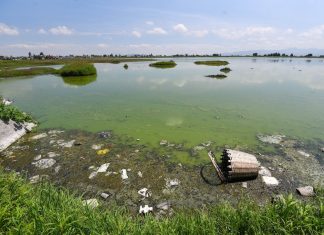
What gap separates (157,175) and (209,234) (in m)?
3.04

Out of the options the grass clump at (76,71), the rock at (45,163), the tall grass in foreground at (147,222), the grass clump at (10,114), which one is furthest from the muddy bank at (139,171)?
the grass clump at (76,71)

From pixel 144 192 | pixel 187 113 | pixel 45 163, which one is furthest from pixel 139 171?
pixel 187 113

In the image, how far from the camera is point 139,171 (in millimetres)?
6859

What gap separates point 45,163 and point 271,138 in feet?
24.7

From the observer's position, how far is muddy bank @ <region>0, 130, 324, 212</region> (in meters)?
5.78

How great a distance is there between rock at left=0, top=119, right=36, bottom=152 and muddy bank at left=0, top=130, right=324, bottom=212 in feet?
0.74

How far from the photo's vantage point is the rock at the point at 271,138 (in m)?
8.59

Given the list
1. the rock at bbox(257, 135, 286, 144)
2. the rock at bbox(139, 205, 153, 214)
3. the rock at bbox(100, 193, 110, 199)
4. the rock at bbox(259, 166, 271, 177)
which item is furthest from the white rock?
the rock at bbox(257, 135, 286, 144)

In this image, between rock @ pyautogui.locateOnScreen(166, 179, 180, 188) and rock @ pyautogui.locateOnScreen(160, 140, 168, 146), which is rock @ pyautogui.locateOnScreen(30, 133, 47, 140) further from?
rock @ pyautogui.locateOnScreen(166, 179, 180, 188)

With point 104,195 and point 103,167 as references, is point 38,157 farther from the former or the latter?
point 104,195

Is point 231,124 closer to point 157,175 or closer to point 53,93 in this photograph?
point 157,175

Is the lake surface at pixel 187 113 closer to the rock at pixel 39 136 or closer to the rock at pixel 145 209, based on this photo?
the rock at pixel 39 136

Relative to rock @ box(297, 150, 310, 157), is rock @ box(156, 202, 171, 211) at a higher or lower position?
lower

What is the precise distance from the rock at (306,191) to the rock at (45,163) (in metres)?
6.64
